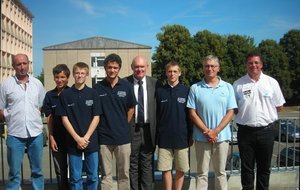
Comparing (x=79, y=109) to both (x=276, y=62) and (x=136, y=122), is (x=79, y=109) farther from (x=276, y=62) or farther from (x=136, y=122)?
(x=276, y=62)

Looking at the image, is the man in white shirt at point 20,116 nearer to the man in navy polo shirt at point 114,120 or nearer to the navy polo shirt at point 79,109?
the navy polo shirt at point 79,109

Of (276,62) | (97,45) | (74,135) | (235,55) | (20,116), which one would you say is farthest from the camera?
(97,45)

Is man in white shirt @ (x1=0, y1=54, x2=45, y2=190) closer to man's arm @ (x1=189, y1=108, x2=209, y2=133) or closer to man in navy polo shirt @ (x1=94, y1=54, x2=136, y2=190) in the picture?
man in navy polo shirt @ (x1=94, y1=54, x2=136, y2=190)

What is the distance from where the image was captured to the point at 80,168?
14.6 ft

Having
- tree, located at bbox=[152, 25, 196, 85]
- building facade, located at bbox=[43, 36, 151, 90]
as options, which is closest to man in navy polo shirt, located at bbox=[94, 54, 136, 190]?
tree, located at bbox=[152, 25, 196, 85]

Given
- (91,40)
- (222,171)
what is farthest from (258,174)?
(91,40)

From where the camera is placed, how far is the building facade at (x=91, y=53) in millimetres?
47812

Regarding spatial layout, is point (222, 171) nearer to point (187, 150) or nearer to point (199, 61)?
point (187, 150)

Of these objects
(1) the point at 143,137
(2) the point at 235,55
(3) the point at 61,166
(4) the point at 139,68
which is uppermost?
(2) the point at 235,55

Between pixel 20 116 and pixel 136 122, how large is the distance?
1.48 meters

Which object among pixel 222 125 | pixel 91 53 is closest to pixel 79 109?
pixel 222 125

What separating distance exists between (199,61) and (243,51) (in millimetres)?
8736

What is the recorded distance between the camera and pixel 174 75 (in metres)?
4.66

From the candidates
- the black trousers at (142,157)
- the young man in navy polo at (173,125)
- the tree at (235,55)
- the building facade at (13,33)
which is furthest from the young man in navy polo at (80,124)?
the building facade at (13,33)
